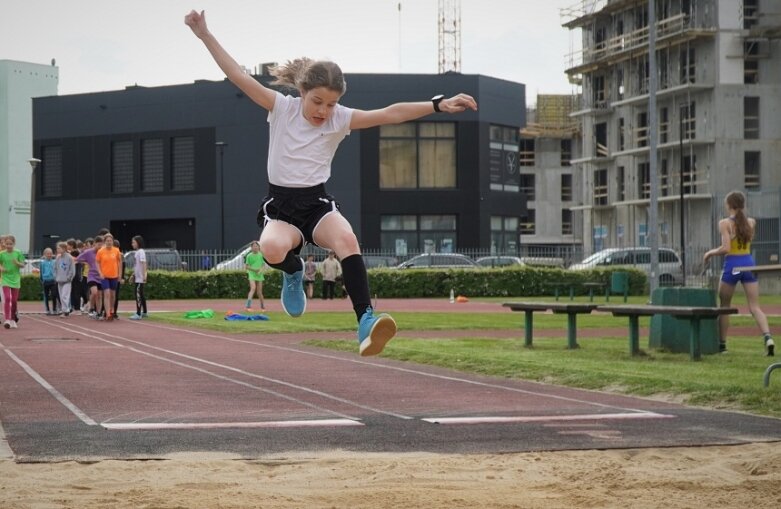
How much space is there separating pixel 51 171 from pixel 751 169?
3967 cm

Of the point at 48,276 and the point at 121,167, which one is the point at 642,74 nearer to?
the point at 121,167

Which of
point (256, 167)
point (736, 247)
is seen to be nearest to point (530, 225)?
point (256, 167)

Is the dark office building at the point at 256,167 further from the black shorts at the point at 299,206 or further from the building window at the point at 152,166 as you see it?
the black shorts at the point at 299,206

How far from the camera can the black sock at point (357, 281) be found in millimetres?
8148

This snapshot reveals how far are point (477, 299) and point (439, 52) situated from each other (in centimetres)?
3781

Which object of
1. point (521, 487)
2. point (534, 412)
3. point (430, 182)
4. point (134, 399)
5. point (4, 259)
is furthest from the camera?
point (430, 182)

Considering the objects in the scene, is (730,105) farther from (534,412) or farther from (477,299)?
(534,412)

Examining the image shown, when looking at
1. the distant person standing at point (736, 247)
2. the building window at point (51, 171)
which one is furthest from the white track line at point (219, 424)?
the building window at point (51, 171)

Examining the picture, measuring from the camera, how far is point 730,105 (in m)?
66.3

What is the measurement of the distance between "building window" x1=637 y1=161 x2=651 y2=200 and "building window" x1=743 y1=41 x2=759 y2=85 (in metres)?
8.19

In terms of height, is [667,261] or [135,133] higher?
[135,133]

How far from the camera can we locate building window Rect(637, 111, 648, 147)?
73.2m

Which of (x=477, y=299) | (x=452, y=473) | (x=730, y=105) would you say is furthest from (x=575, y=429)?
(x=730, y=105)

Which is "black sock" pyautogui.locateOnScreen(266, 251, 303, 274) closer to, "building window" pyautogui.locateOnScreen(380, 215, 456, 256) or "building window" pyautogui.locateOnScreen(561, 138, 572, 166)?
"building window" pyautogui.locateOnScreen(380, 215, 456, 256)
